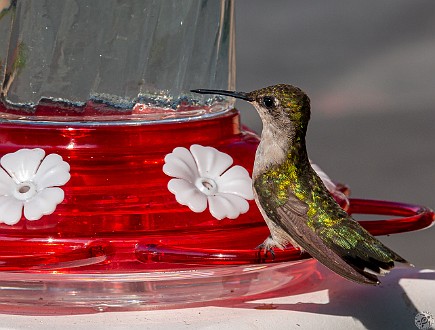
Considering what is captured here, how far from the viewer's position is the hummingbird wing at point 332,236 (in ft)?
7.49

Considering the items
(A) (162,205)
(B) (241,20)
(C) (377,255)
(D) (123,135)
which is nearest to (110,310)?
(A) (162,205)

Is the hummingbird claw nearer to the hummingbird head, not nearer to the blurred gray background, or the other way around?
the hummingbird head

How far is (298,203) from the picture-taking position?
98.7 inches

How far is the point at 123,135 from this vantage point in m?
2.54

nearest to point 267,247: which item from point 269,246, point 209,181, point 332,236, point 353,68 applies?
point 269,246

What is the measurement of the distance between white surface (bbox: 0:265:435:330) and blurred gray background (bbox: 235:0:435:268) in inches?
243

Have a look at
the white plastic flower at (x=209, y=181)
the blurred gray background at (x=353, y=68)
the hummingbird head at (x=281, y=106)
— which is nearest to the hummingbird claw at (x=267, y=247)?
the white plastic flower at (x=209, y=181)

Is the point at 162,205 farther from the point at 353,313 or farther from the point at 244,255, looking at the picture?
the point at 353,313

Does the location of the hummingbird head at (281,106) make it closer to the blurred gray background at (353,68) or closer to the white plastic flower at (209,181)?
the white plastic flower at (209,181)

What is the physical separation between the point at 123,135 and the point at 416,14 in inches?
458

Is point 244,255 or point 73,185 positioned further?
point 73,185

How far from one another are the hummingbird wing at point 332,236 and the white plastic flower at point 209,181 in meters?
0.09

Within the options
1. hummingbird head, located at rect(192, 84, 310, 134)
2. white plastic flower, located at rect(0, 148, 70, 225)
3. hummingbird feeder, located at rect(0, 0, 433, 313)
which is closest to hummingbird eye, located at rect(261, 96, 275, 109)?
hummingbird head, located at rect(192, 84, 310, 134)

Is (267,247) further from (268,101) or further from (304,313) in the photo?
(268,101)
